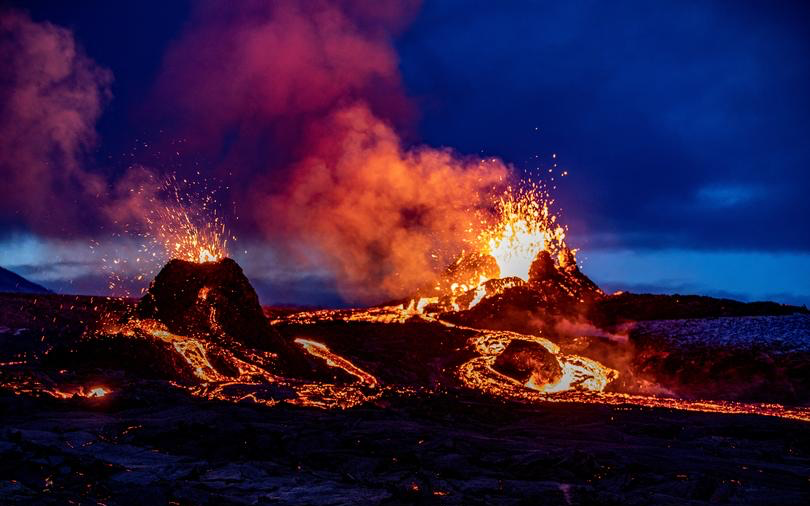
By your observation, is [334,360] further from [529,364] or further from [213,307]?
[529,364]

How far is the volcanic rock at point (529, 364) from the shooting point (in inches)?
959

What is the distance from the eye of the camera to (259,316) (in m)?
24.1

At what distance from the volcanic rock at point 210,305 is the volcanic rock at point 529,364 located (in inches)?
322

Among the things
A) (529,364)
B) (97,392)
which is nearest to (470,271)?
(529,364)

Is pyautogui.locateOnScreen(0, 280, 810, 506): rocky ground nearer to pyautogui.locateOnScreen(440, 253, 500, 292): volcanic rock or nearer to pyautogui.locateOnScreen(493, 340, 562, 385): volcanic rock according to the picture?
pyautogui.locateOnScreen(493, 340, 562, 385): volcanic rock

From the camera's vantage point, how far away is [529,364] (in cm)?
2475

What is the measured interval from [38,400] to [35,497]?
7011mm

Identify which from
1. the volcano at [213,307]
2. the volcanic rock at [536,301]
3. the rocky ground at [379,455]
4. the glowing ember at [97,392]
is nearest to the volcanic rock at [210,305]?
the volcano at [213,307]

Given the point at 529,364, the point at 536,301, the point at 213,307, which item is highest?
the point at 536,301

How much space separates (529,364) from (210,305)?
40.5 feet

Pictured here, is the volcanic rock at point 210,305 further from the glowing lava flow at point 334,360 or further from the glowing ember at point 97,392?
the glowing ember at point 97,392

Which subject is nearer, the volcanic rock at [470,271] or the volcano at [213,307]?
the volcano at [213,307]

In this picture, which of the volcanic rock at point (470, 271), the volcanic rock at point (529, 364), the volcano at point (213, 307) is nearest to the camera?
the volcano at point (213, 307)

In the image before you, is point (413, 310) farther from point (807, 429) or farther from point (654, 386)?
point (807, 429)
